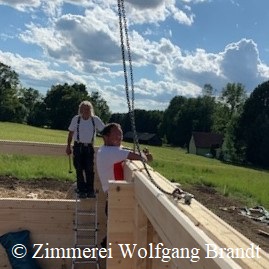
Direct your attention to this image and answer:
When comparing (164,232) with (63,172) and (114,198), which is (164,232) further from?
(63,172)

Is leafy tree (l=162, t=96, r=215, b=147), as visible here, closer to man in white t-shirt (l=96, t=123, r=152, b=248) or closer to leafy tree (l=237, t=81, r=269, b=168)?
leafy tree (l=237, t=81, r=269, b=168)

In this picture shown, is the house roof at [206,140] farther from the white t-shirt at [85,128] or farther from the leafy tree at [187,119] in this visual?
the white t-shirt at [85,128]

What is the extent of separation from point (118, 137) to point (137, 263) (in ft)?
6.29

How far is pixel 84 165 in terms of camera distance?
22.6ft

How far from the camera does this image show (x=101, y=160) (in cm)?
519

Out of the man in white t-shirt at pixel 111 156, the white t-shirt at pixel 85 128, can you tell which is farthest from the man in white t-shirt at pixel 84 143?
the man in white t-shirt at pixel 111 156

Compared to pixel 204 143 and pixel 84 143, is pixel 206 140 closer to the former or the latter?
pixel 204 143

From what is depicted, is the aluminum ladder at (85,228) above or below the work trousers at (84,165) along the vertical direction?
below

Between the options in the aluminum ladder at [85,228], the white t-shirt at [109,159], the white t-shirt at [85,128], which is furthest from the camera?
the white t-shirt at [85,128]

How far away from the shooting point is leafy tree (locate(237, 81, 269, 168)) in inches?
2152

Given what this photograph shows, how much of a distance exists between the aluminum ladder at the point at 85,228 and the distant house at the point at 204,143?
7451 cm

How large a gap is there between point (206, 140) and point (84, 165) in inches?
3037

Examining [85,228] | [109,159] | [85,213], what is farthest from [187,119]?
[109,159]

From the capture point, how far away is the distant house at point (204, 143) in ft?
269
